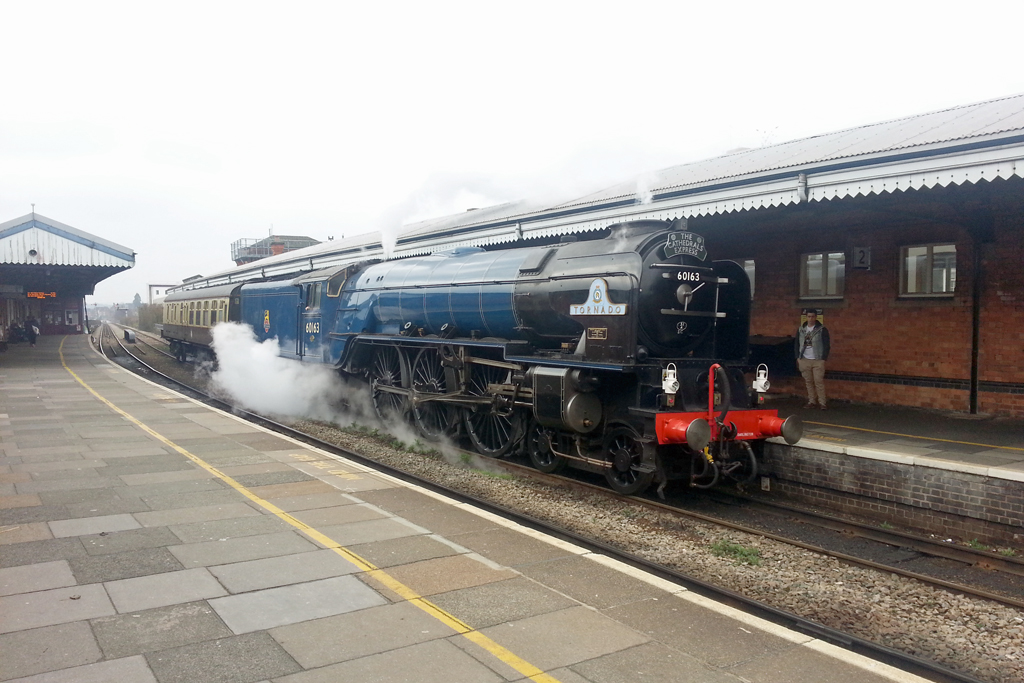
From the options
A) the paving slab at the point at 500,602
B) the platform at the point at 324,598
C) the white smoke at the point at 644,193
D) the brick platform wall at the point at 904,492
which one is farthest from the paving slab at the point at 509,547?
the white smoke at the point at 644,193

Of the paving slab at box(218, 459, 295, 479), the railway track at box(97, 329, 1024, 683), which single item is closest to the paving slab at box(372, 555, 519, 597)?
the railway track at box(97, 329, 1024, 683)

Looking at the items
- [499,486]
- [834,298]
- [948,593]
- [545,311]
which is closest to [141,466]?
[499,486]

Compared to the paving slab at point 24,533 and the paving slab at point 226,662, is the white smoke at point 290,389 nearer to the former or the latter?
the paving slab at point 24,533

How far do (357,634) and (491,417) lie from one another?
6247 mm

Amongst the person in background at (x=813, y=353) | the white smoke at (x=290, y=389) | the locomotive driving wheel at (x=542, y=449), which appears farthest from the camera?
the white smoke at (x=290, y=389)

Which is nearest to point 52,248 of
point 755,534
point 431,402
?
point 431,402

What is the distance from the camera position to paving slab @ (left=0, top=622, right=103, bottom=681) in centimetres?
349

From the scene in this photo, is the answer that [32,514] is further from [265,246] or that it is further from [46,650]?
[265,246]

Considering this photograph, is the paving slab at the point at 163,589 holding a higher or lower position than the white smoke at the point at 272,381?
lower

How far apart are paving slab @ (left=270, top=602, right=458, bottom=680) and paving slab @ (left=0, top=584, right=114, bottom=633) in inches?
45.2

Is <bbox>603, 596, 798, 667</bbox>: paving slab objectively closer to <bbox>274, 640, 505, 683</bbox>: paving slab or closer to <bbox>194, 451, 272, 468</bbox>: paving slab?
<bbox>274, 640, 505, 683</bbox>: paving slab

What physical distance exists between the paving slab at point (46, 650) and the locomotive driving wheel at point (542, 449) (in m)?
5.38

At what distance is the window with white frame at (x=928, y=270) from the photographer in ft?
33.2

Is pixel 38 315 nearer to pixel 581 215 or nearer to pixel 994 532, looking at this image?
pixel 581 215
